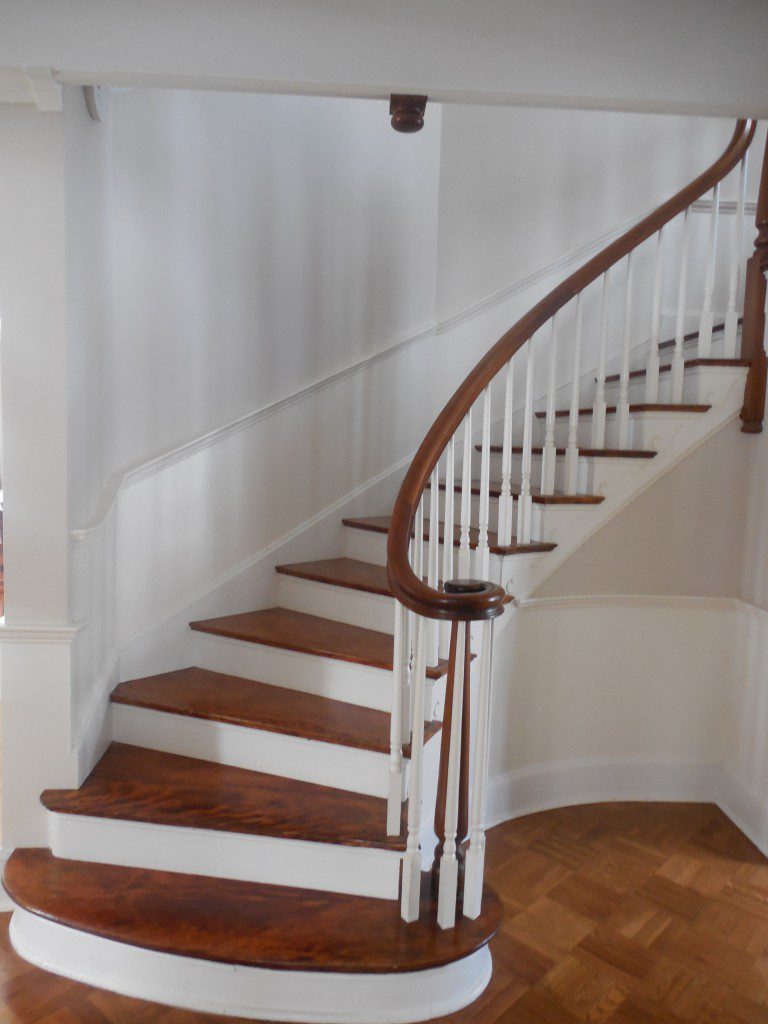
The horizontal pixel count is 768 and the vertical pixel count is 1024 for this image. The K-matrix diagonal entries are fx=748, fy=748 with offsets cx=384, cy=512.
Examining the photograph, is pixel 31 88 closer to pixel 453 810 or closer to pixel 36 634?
pixel 36 634

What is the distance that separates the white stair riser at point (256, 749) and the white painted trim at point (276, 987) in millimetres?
513

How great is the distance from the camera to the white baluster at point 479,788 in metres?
1.87

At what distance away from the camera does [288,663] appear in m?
2.62

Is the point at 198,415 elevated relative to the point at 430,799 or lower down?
elevated

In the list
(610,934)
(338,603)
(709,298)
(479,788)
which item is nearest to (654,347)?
(709,298)

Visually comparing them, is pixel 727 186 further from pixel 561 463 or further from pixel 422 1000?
pixel 422 1000

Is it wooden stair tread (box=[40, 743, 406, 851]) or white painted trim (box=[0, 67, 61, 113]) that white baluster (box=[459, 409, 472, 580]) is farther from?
white painted trim (box=[0, 67, 61, 113])

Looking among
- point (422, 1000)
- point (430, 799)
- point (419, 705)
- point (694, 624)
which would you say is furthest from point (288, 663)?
point (694, 624)

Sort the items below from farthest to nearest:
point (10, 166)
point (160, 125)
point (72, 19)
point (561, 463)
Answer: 1. point (561, 463)
2. point (160, 125)
3. point (10, 166)
4. point (72, 19)

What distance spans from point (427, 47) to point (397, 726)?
1.73 meters

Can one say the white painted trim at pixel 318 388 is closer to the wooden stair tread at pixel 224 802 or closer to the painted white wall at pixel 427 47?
the wooden stair tread at pixel 224 802

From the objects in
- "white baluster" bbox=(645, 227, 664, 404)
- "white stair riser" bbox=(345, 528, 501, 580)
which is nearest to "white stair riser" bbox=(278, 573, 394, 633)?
"white stair riser" bbox=(345, 528, 501, 580)

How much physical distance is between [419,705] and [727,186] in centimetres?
333

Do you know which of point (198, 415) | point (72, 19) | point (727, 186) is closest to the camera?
point (72, 19)
